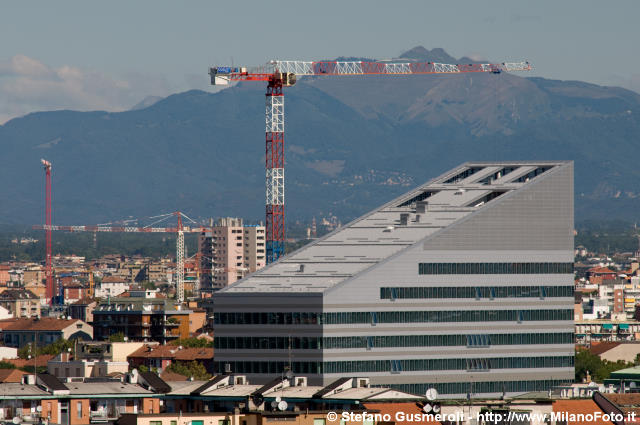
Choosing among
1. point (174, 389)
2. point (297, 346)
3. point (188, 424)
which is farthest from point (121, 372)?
point (188, 424)

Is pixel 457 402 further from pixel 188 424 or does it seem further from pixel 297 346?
pixel 297 346

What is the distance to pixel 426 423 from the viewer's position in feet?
369

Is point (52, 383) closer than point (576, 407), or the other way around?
point (576, 407)

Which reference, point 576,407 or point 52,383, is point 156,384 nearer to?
point 52,383

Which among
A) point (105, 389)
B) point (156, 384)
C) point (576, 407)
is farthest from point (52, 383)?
point (576, 407)

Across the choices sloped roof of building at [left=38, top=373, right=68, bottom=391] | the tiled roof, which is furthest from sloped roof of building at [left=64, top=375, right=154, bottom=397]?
the tiled roof

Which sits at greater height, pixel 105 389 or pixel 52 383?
pixel 52 383

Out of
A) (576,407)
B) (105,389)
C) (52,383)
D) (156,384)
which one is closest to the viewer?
(576,407)

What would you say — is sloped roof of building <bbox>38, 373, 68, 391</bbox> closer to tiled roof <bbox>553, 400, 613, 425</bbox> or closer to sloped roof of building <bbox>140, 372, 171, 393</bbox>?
sloped roof of building <bbox>140, 372, 171, 393</bbox>

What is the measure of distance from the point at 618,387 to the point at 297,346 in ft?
111

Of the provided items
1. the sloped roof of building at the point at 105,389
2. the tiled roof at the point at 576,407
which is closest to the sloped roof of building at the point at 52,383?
the sloped roof of building at the point at 105,389

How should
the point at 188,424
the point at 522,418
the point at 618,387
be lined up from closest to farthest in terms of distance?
the point at 522,418
the point at 188,424
the point at 618,387

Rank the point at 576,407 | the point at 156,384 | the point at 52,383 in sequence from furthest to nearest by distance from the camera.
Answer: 1. the point at 156,384
2. the point at 52,383
3. the point at 576,407

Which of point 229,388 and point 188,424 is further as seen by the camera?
point 229,388
